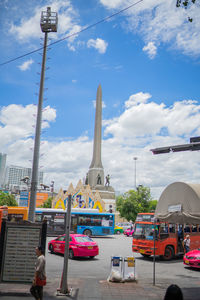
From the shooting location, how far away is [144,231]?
16984mm

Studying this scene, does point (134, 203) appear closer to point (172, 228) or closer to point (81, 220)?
point (81, 220)

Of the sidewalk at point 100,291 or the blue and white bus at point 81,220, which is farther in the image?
the blue and white bus at point 81,220

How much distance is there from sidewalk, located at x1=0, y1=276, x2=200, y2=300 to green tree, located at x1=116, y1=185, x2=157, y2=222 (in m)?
41.2

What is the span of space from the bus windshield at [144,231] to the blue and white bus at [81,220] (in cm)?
1363

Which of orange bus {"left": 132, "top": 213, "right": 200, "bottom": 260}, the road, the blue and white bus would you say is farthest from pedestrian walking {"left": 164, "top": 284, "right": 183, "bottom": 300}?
the blue and white bus

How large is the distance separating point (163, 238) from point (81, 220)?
1597cm

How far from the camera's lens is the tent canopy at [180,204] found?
10.6 m

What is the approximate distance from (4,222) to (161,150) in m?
6.98

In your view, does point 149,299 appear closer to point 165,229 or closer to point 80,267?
point 80,267

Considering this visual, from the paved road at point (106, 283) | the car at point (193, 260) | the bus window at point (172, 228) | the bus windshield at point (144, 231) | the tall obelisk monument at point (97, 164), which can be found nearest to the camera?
the paved road at point (106, 283)

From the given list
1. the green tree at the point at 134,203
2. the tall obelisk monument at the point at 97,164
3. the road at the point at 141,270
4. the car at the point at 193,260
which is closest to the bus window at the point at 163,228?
the road at the point at 141,270

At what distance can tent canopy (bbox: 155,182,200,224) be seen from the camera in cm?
1061

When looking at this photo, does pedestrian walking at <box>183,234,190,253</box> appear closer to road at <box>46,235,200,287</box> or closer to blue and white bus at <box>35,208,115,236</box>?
road at <box>46,235,200,287</box>

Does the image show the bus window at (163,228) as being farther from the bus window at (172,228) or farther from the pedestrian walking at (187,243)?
the pedestrian walking at (187,243)
